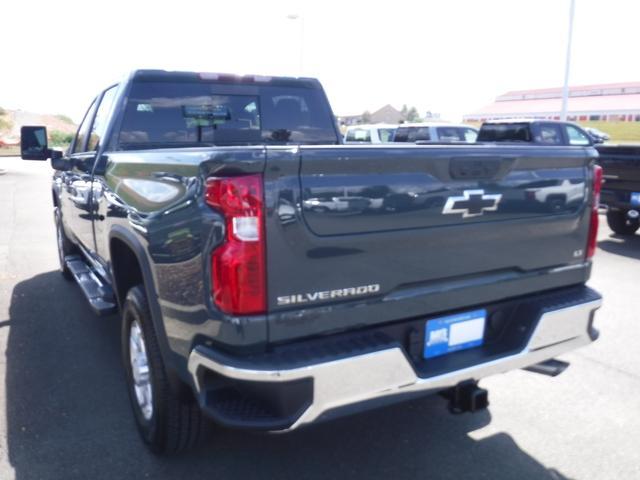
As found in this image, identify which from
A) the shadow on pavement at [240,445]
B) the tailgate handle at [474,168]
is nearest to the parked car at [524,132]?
the shadow on pavement at [240,445]

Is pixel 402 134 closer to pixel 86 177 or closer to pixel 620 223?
pixel 620 223

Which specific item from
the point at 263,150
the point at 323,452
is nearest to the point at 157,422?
the point at 323,452

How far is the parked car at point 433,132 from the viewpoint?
50.1 ft

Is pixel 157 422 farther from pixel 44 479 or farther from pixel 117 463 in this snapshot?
pixel 44 479

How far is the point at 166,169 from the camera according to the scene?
249 cm

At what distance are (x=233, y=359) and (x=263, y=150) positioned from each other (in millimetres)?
796

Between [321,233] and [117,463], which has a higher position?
[321,233]

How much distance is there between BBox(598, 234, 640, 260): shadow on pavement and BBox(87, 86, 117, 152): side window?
268 inches

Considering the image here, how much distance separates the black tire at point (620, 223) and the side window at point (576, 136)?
260 inches

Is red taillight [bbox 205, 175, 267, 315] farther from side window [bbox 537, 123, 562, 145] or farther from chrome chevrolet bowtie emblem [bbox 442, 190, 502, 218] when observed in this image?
side window [bbox 537, 123, 562, 145]

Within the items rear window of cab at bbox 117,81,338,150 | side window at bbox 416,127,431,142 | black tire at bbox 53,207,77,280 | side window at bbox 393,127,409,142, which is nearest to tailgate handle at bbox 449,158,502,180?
rear window of cab at bbox 117,81,338,150

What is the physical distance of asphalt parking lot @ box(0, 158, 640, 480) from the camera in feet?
9.46

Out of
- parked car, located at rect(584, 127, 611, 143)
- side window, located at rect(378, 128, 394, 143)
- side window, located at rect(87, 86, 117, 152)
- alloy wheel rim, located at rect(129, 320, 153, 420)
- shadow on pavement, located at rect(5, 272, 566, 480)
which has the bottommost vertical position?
shadow on pavement, located at rect(5, 272, 566, 480)

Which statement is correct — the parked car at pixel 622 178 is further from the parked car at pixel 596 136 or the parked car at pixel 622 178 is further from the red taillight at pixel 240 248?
the parked car at pixel 596 136
